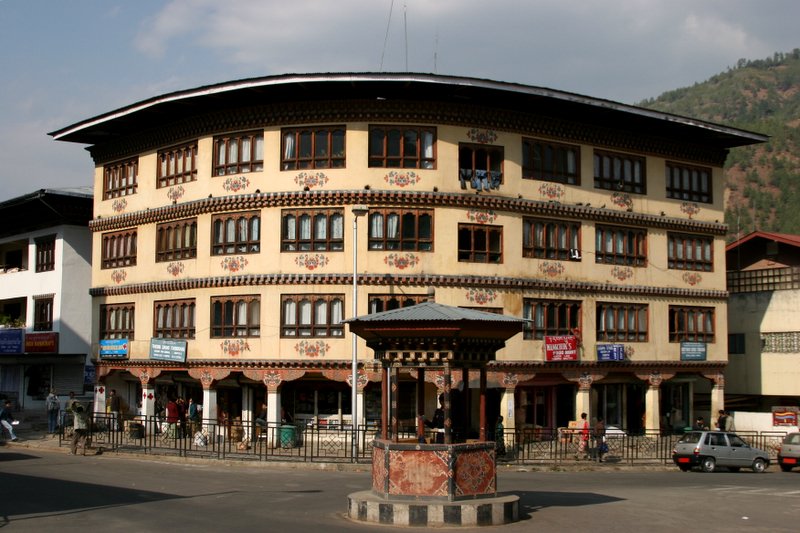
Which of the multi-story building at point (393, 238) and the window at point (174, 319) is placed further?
the window at point (174, 319)

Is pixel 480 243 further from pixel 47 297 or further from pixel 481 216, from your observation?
pixel 47 297

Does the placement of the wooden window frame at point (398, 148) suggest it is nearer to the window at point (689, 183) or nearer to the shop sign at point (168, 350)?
the shop sign at point (168, 350)

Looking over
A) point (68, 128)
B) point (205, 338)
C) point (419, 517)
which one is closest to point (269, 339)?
point (205, 338)

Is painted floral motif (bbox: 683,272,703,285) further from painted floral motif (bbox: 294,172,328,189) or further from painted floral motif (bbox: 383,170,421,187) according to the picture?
painted floral motif (bbox: 294,172,328,189)

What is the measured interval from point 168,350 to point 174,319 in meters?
1.32

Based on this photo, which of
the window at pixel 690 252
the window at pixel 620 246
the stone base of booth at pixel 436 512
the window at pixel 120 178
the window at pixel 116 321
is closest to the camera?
the stone base of booth at pixel 436 512

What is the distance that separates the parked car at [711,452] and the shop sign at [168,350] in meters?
19.4

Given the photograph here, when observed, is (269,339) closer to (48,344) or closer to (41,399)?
(48,344)

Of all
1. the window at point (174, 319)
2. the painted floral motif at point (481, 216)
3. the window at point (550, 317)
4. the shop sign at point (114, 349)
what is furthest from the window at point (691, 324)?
the shop sign at point (114, 349)

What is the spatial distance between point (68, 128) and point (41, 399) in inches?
644

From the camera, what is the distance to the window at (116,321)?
142ft

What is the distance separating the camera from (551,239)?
4034 centimetres

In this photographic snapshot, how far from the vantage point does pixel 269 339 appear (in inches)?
1486

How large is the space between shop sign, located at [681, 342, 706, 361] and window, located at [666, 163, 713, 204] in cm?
649
